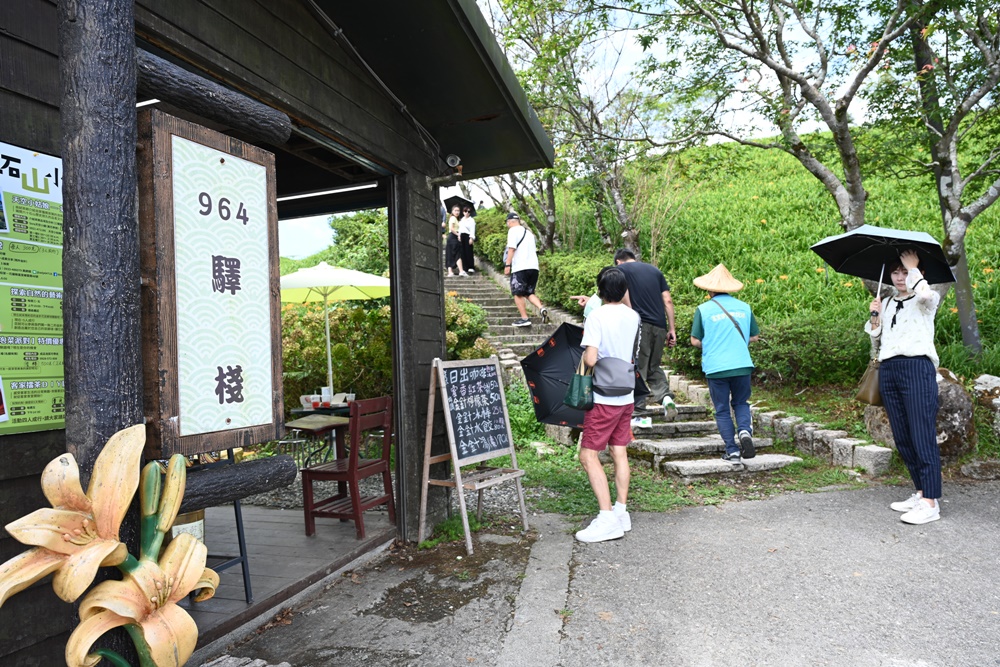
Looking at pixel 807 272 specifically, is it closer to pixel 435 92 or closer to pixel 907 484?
pixel 907 484

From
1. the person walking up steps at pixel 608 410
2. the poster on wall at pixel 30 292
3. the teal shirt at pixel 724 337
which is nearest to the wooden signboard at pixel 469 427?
the person walking up steps at pixel 608 410

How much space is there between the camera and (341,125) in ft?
13.7

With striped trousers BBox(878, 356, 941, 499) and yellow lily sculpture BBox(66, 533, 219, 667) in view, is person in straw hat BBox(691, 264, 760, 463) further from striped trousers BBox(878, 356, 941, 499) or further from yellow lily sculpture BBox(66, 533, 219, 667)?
yellow lily sculpture BBox(66, 533, 219, 667)

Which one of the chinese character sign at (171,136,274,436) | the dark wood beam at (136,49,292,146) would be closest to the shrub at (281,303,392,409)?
the chinese character sign at (171,136,274,436)

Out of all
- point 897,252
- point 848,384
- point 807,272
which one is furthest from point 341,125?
point 807,272

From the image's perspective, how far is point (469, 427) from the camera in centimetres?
516

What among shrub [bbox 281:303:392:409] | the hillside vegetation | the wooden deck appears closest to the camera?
the wooden deck

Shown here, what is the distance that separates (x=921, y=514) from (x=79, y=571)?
5.58 m

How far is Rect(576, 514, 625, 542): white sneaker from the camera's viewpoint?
196 inches

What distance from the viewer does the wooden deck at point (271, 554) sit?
146 inches

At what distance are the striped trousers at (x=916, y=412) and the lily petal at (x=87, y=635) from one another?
5.33 m

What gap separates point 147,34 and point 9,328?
1.29 metres

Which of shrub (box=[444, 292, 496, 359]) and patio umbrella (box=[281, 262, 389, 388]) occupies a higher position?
patio umbrella (box=[281, 262, 389, 388])

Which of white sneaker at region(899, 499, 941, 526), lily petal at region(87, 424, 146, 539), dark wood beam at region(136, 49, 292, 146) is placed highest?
dark wood beam at region(136, 49, 292, 146)
